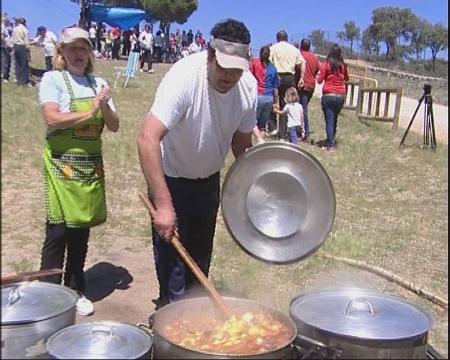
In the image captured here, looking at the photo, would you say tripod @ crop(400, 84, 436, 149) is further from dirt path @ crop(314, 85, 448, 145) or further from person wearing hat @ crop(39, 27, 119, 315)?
person wearing hat @ crop(39, 27, 119, 315)

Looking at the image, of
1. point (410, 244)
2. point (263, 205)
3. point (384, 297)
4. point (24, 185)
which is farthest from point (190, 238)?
point (24, 185)

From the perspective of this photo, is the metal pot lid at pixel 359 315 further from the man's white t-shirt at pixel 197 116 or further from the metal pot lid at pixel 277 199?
the man's white t-shirt at pixel 197 116

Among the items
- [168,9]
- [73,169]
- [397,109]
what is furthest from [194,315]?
[168,9]

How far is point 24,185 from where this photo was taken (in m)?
7.14

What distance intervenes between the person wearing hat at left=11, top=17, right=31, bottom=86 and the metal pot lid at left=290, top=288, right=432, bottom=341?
39.5 feet

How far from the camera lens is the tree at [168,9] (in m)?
38.9

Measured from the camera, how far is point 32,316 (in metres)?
2.33

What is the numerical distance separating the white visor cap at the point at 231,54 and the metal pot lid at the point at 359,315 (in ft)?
3.69

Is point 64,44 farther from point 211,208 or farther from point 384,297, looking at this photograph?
point 384,297

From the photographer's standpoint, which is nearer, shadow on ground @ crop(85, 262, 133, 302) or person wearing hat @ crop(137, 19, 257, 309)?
person wearing hat @ crop(137, 19, 257, 309)

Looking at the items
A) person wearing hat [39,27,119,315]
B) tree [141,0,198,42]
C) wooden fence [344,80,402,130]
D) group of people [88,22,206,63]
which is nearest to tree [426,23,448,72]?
person wearing hat [39,27,119,315]

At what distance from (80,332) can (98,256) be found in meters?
3.07

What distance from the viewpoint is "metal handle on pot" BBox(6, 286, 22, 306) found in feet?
7.82

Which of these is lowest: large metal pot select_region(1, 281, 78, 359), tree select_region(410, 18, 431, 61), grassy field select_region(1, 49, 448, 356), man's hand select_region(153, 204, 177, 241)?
grassy field select_region(1, 49, 448, 356)
